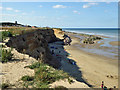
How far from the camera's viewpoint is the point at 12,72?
7703mm

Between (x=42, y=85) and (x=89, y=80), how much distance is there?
9551 mm

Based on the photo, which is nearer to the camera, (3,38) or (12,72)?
(12,72)

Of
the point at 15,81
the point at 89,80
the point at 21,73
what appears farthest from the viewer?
the point at 89,80

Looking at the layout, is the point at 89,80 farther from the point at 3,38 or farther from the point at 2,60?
the point at 3,38

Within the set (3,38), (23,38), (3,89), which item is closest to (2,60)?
(3,89)

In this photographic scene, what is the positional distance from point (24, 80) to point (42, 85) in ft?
4.21

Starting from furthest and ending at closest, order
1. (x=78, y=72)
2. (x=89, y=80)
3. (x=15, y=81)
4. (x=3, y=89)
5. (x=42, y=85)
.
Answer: (x=78, y=72)
(x=89, y=80)
(x=15, y=81)
(x=42, y=85)
(x=3, y=89)

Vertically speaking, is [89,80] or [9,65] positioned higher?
[9,65]

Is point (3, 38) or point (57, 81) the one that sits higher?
point (3, 38)

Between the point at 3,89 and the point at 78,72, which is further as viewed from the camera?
the point at 78,72

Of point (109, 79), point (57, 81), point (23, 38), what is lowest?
point (109, 79)

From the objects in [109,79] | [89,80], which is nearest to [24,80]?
[89,80]

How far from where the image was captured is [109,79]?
14664 millimetres

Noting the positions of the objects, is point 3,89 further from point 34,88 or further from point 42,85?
point 42,85
